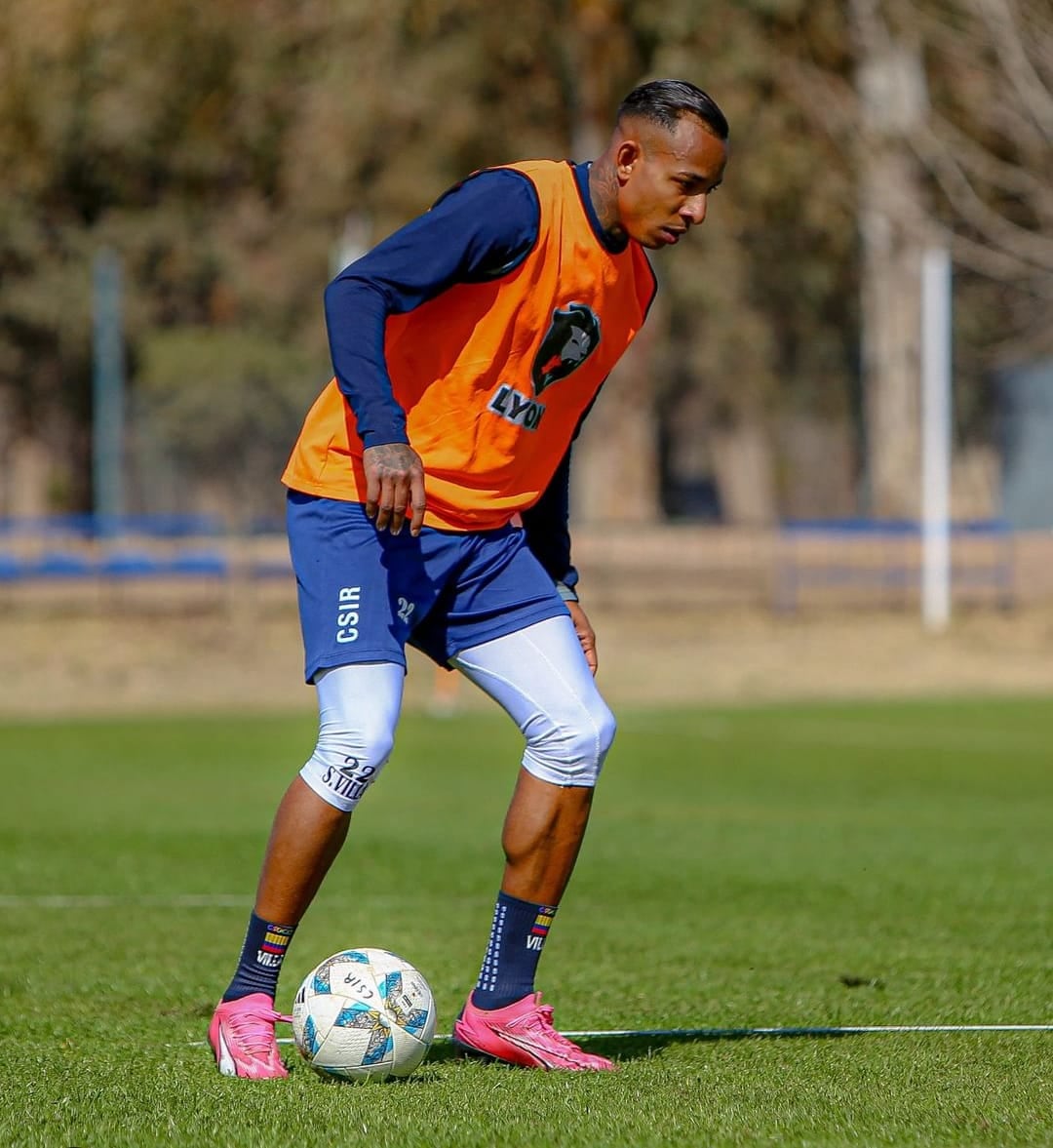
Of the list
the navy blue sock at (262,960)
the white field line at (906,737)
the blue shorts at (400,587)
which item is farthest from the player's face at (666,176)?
the white field line at (906,737)

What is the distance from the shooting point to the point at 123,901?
8.57m

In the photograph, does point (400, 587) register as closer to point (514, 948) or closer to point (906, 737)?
point (514, 948)

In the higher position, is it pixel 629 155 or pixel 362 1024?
pixel 629 155

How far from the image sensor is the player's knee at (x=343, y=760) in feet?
15.8

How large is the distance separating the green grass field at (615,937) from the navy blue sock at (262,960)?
21 cm

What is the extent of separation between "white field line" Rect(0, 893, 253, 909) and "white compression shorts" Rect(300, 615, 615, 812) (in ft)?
11.5

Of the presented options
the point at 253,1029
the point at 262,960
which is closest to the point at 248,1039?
the point at 253,1029

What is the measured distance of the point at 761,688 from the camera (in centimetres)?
2325

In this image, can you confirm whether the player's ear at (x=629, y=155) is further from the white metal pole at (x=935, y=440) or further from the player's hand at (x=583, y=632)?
the white metal pole at (x=935, y=440)

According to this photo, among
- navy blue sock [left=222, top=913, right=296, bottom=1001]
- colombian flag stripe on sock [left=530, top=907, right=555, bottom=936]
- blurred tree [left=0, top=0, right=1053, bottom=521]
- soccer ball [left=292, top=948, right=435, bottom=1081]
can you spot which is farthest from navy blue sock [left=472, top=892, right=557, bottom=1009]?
blurred tree [left=0, top=0, right=1053, bottom=521]

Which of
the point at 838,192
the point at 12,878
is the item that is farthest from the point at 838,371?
the point at 12,878

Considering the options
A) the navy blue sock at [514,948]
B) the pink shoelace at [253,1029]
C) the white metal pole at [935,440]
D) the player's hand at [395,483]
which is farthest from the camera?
the white metal pole at [935,440]

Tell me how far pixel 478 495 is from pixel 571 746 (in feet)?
2.10

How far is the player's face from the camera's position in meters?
4.95
